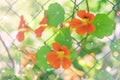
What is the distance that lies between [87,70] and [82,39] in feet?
0.45

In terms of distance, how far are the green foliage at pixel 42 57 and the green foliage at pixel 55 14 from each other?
12cm

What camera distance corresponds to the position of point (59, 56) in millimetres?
1896

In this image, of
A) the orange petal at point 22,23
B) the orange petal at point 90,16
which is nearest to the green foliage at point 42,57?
the orange petal at point 22,23

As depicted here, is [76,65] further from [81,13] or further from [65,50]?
[81,13]

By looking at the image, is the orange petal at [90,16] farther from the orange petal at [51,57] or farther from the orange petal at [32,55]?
the orange petal at [32,55]

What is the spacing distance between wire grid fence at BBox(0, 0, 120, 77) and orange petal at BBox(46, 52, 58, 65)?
72 mm

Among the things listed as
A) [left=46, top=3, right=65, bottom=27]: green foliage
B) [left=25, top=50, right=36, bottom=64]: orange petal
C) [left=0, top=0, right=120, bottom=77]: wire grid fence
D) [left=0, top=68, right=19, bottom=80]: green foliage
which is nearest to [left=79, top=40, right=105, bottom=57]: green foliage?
[left=0, top=0, right=120, bottom=77]: wire grid fence

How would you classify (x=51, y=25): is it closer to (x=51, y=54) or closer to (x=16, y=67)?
(x=51, y=54)

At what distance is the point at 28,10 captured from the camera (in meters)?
2.00

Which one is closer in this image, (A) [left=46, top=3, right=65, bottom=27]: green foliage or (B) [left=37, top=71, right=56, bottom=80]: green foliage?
(A) [left=46, top=3, right=65, bottom=27]: green foliage

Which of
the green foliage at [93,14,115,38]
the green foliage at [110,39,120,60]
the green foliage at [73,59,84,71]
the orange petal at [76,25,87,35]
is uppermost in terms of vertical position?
the orange petal at [76,25,87,35]

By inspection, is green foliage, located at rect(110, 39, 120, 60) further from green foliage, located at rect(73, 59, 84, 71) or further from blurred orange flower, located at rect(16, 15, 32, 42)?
blurred orange flower, located at rect(16, 15, 32, 42)

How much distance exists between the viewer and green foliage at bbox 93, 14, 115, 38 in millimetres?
1794

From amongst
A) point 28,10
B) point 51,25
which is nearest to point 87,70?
point 51,25
